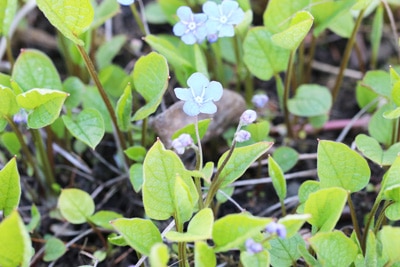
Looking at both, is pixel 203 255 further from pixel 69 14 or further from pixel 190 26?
pixel 190 26

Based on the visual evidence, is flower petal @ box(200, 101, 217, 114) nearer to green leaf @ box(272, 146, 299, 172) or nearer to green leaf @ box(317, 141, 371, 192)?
green leaf @ box(317, 141, 371, 192)

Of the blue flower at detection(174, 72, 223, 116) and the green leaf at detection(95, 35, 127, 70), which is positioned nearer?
the blue flower at detection(174, 72, 223, 116)

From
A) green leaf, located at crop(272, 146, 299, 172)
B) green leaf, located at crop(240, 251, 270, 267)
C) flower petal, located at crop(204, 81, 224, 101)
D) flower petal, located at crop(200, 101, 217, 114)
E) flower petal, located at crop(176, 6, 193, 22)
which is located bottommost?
green leaf, located at crop(272, 146, 299, 172)

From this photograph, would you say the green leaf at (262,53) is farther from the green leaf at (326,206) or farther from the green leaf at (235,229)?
the green leaf at (235,229)

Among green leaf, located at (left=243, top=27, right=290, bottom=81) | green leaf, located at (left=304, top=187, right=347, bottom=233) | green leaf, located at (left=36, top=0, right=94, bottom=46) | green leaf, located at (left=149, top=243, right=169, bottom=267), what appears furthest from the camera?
green leaf, located at (left=243, top=27, right=290, bottom=81)

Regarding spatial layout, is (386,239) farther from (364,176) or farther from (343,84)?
(343,84)

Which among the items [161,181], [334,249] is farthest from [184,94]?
[334,249]

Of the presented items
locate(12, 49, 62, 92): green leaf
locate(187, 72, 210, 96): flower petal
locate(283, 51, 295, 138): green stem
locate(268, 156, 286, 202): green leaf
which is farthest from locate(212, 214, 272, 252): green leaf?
locate(12, 49, 62, 92): green leaf

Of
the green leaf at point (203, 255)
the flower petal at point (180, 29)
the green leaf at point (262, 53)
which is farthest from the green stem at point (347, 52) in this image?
the green leaf at point (203, 255)
